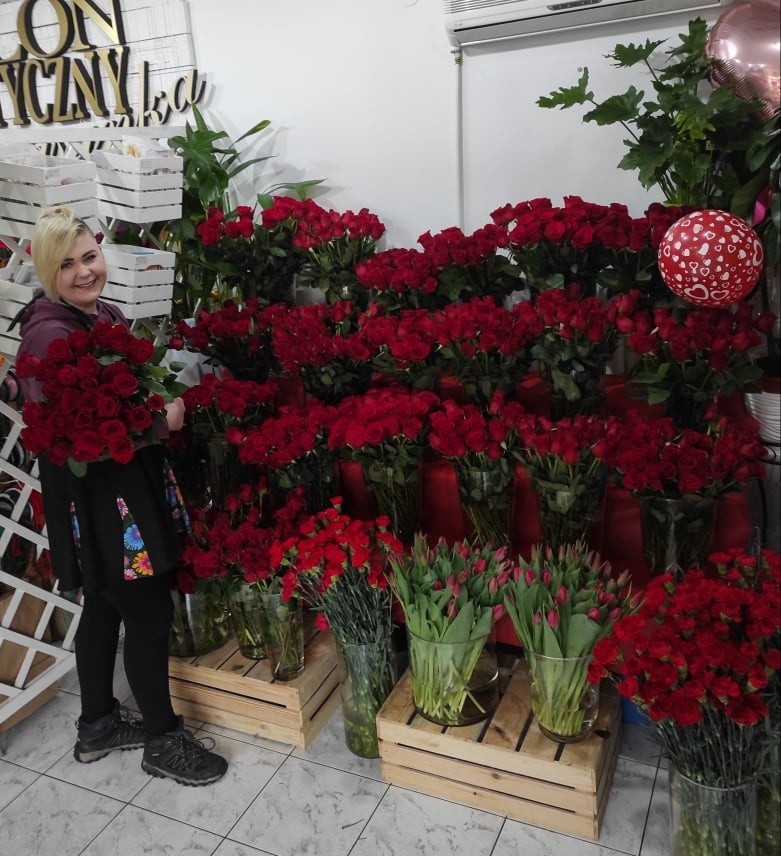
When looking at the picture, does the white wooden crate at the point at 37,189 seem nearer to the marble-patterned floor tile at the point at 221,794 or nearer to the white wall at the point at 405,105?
the white wall at the point at 405,105

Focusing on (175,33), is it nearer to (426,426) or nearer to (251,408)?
(251,408)

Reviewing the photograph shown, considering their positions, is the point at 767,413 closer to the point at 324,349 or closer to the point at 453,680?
the point at 453,680

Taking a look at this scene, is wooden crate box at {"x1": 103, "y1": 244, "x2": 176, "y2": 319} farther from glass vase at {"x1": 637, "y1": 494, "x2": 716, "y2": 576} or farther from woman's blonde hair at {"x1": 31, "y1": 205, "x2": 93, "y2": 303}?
glass vase at {"x1": 637, "y1": 494, "x2": 716, "y2": 576}

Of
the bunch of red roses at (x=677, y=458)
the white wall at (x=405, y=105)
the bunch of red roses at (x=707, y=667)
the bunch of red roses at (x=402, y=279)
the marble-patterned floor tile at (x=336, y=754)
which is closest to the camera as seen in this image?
the bunch of red roses at (x=707, y=667)

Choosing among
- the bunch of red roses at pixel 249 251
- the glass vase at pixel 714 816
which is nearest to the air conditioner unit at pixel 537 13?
the bunch of red roses at pixel 249 251

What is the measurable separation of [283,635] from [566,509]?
844mm

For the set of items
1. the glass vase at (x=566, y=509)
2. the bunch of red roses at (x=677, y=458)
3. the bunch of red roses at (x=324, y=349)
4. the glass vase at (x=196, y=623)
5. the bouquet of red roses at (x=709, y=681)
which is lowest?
the glass vase at (x=196, y=623)

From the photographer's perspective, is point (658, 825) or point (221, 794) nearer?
point (658, 825)

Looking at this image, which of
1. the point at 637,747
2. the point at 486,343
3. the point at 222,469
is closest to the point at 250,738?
the point at 222,469

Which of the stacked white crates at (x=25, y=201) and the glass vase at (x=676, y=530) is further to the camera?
the stacked white crates at (x=25, y=201)

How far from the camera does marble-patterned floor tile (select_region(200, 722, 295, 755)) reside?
2143mm

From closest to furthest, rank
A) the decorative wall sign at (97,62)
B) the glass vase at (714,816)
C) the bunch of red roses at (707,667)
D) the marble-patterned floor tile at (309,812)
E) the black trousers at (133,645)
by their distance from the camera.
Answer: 1. the bunch of red roses at (707,667)
2. the glass vase at (714,816)
3. the marble-patterned floor tile at (309,812)
4. the black trousers at (133,645)
5. the decorative wall sign at (97,62)

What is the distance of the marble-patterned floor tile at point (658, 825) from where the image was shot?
174 centimetres

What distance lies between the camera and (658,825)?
1.80m
